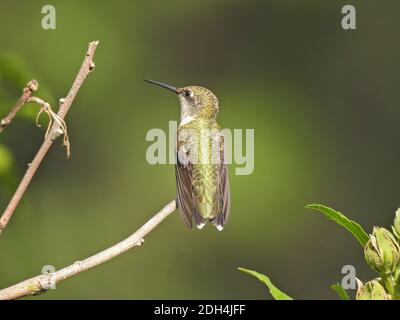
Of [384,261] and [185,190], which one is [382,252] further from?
[185,190]

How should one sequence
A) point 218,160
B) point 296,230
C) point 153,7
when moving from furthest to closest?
point 153,7 < point 296,230 < point 218,160

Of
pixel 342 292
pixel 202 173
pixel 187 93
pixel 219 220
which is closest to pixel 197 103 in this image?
pixel 187 93

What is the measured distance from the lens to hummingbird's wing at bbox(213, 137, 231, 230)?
4.23 meters

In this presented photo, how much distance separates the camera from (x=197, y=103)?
5.09 metres

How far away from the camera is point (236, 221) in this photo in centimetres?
1101

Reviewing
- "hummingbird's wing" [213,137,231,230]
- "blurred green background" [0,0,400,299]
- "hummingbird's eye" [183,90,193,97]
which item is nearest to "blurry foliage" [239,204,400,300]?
"hummingbird's wing" [213,137,231,230]

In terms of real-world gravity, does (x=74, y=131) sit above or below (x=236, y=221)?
above

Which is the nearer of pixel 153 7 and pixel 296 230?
pixel 296 230

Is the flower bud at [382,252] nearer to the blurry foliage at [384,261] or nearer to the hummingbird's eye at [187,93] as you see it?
the blurry foliage at [384,261]

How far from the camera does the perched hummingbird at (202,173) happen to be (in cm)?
418

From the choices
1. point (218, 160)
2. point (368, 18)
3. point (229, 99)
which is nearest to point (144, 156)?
point (229, 99)

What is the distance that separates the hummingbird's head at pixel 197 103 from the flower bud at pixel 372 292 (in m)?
3.25

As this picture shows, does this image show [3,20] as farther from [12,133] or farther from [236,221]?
[236,221]

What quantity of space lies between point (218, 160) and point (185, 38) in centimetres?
747
